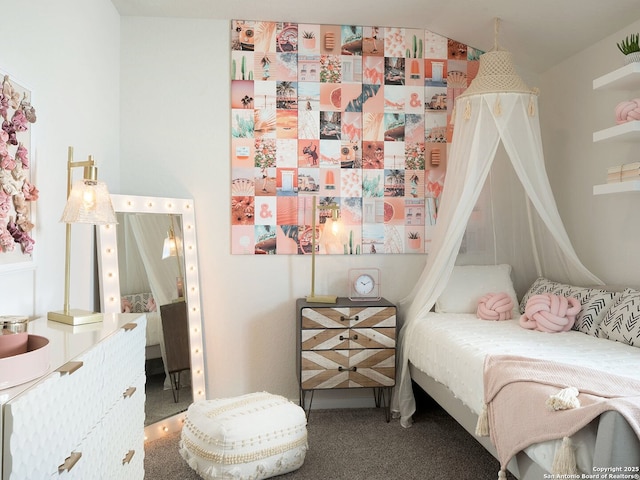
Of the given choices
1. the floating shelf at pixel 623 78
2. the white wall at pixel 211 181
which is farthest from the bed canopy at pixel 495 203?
the white wall at pixel 211 181

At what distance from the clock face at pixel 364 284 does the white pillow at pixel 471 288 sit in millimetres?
481

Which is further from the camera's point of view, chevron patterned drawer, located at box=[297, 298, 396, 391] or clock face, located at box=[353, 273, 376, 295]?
clock face, located at box=[353, 273, 376, 295]

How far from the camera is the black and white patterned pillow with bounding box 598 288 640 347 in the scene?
2.64 m

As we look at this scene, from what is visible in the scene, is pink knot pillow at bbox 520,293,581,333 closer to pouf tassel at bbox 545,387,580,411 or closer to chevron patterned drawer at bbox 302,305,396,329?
chevron patterned drawer at bbox 302,305,396,329

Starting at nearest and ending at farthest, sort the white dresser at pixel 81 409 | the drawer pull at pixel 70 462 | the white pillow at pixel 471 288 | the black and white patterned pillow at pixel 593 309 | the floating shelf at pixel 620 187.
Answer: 1. the white dresser at pixel 81 409
2. the drawer pull at pixel 70 462
3. the floating shelf at pixel 620 187
4. the black and white patterned pillow at pixel 593 309
5. the white pillow at pixel 471 288

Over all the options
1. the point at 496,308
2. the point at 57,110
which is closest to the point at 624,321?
the point at 496,308

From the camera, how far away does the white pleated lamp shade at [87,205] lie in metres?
2.09

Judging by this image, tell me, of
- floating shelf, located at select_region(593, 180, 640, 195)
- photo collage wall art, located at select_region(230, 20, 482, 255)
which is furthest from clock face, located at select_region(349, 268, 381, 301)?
floating shelf, located at select_region(593, 180, 640, 195)

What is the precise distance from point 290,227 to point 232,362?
106 centimetres

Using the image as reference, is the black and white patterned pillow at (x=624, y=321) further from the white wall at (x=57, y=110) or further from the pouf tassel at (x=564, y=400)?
the white wall at (x=57, y=110)

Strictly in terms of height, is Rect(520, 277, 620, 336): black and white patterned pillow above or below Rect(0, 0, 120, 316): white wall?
below

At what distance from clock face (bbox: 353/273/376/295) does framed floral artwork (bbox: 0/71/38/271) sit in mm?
2136

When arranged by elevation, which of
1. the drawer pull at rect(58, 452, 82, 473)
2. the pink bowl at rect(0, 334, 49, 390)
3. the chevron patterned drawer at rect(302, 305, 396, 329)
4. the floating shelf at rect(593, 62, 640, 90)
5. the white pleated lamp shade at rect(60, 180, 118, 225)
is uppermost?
the floating shelf at rect(593, 62, 640, 90)

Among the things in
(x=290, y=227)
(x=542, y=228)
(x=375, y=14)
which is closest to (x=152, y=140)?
(x=290, y=227)
